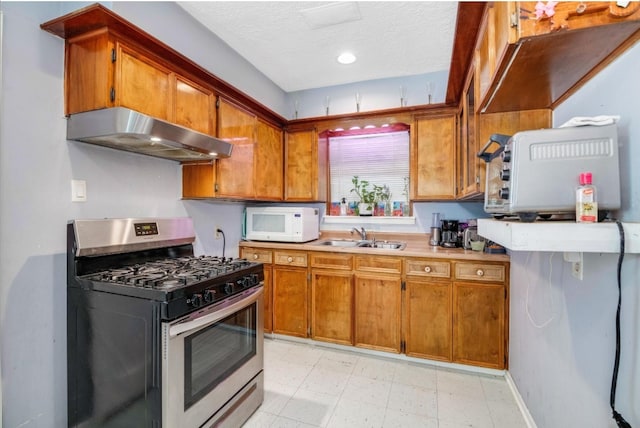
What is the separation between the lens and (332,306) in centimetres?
263

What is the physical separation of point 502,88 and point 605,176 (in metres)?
0.58

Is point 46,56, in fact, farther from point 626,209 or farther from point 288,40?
point 626,209

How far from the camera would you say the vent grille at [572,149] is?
0.93 meters

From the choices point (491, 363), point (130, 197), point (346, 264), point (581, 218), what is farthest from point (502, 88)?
point (130, 197)

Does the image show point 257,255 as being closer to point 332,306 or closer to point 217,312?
point 332,306

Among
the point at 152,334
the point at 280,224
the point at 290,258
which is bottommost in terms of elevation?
the point at 152,334

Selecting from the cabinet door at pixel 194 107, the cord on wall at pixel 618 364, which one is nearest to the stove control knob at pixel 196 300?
the cabinet door at pixel 194 107

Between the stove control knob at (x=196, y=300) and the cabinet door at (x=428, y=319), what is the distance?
1.64 m

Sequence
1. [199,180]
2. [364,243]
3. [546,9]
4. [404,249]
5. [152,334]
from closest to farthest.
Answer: [546,9] < [152,334] < [199,180] < [404,249] < [364,243]

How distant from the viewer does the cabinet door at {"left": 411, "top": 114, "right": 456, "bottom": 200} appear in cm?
260

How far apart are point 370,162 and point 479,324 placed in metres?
1.87

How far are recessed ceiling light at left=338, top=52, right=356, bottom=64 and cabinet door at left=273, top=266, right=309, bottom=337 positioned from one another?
1966mm

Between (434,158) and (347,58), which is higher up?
(347,58)

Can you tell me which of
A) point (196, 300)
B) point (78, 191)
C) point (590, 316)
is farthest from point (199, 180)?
point (590, 316)
